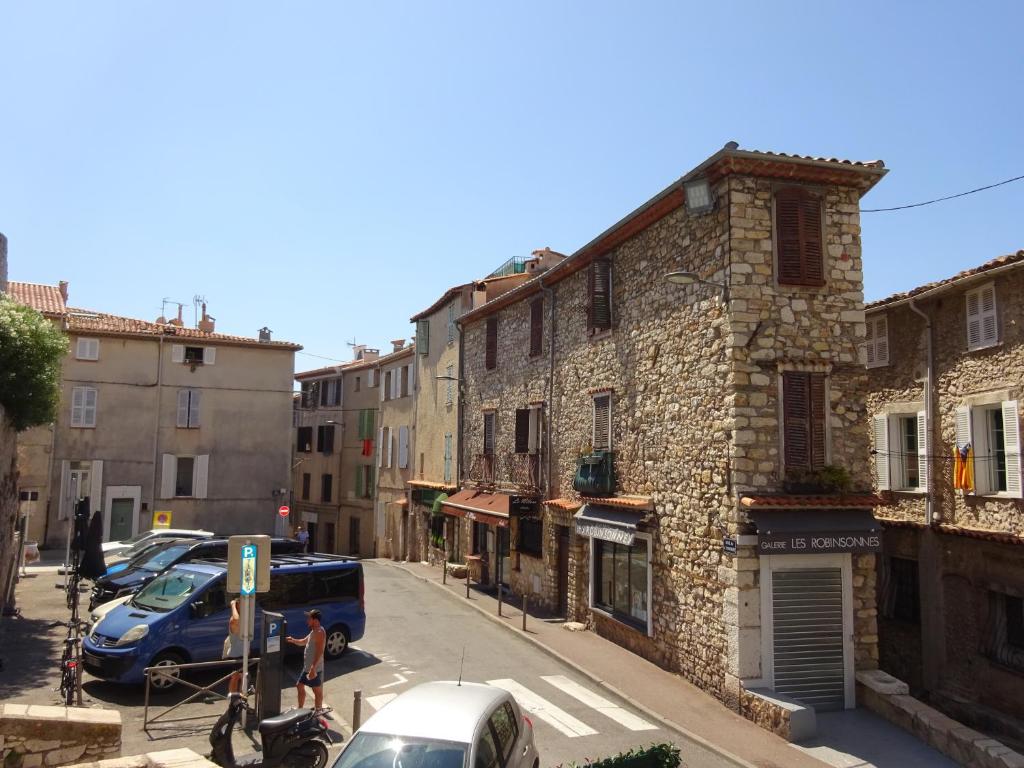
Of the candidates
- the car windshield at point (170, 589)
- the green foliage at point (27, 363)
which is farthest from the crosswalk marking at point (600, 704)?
the green foliage at point (27, 363)

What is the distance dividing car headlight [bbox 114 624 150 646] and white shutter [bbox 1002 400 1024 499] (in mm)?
15013

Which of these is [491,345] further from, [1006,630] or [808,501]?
[1006,630]

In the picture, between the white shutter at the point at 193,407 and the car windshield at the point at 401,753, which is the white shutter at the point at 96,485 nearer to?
the white shutter at the point at 193,407

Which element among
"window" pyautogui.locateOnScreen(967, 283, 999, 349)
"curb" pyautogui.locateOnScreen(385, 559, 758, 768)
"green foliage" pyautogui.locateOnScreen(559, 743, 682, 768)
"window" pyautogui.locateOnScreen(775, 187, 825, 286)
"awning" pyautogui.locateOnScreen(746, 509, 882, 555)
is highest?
"window" pyautogui.locateOnScreen(775, 187, 825, 286)

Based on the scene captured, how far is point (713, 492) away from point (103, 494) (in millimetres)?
25980

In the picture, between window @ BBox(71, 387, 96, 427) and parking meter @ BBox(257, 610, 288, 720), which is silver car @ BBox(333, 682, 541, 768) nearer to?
parking meter @ BBox(257, 610, 288, 720)

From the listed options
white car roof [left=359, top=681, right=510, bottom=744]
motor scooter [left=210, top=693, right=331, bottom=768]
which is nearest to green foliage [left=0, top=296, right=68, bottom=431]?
motor scooter [left=210, top=693, right=331, bottom=768]

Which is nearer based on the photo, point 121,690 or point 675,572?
point 121,690

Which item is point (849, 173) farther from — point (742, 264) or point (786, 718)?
point (786, 718)

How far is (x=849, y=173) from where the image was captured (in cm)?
1277

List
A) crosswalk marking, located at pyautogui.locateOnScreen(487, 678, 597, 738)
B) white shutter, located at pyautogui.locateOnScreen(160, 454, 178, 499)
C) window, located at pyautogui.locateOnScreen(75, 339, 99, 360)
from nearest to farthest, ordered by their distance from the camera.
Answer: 1. crosswalk marking, located at pyautogui.locateOnScreen(487, 678, 597, 738)
2. window, located at pyautogui.locateOnScreen(75, 339, 99, 360)
3. white shutter, located at pyautogui.locateOnScreen(160, 454, 178, 499)

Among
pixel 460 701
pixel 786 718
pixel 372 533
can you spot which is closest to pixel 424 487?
pixel 372 533

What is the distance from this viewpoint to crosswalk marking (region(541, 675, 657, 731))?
11.3m

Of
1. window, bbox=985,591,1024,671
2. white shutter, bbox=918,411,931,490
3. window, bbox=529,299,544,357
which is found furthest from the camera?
window, bbox=529,299,544,357
